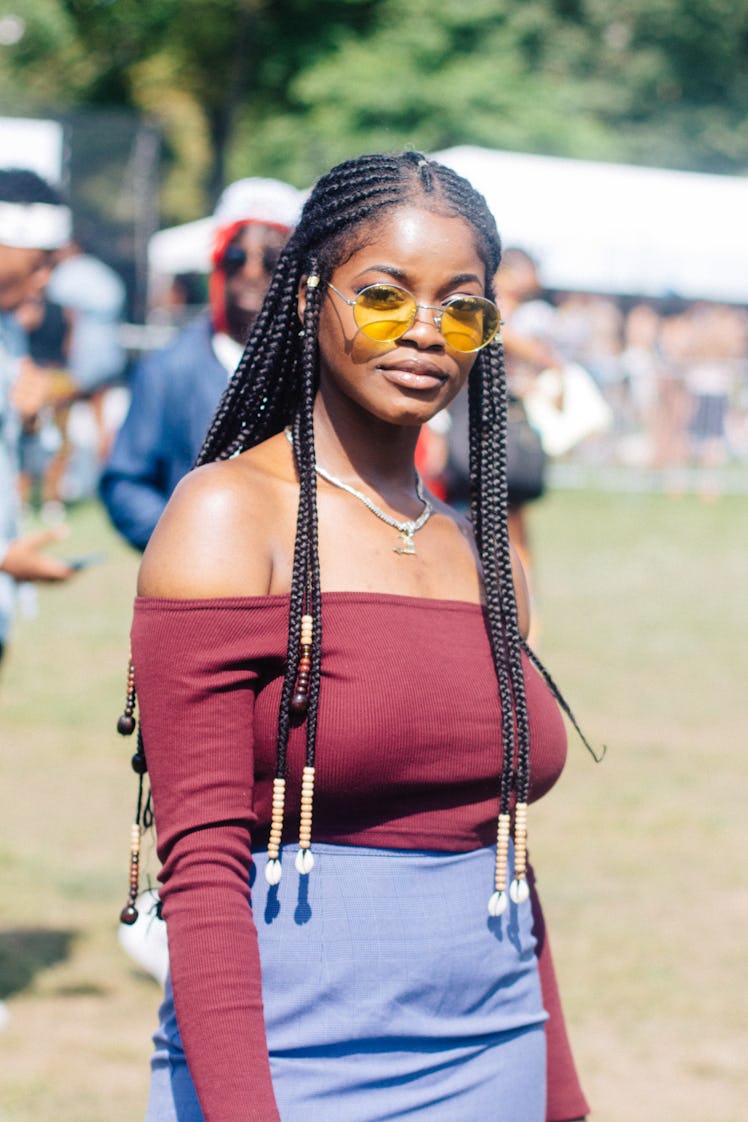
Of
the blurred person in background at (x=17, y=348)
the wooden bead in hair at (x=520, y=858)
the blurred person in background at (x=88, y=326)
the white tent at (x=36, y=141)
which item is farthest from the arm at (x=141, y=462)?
the white tent at (x=36, y=141)

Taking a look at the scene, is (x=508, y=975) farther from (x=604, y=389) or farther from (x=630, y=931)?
(x=604, y=389)

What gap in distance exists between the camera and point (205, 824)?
1.88 meters

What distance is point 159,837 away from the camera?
1915 millimetres

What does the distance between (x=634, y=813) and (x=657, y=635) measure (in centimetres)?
412

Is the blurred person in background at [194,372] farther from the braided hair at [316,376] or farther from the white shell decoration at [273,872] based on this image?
the white shell decoration at [273,872]

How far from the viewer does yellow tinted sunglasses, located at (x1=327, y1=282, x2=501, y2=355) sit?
2.10 m

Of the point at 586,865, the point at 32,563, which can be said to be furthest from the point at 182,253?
the point at 32,563

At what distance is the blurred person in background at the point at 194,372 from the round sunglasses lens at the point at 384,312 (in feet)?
7.73

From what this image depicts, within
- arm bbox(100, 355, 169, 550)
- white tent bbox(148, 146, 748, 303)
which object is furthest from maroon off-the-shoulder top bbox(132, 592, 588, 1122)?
white tent bbox(148, 146, 748, 303)

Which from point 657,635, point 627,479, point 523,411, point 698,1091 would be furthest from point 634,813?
point 627,479

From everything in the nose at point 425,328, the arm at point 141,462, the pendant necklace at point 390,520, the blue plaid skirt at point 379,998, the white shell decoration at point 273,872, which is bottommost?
the blue plaid skirt at point 379,998

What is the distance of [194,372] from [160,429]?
21cm

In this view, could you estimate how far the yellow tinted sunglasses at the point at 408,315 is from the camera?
2.10 m

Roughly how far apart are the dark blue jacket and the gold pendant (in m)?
2.31
